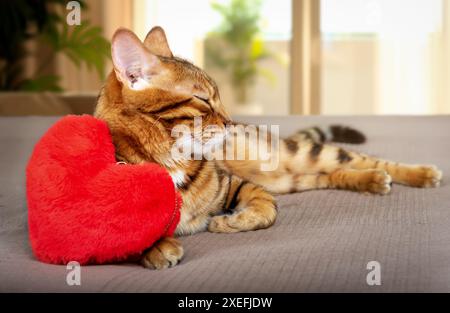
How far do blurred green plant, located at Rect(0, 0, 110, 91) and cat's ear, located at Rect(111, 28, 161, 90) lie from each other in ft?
8.18

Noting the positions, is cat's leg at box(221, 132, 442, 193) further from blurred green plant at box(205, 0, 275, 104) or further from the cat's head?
blurred green plant at box(205, 0, 275, 104)

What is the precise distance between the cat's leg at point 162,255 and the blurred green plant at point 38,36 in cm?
266

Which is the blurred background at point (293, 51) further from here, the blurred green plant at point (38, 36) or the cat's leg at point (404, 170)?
the cat's leg at point (404, 170)

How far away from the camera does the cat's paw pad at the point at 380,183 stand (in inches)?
50.6

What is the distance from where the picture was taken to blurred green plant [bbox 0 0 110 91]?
3.45 m

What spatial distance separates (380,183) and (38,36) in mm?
3101

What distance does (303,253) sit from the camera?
0.81 meters

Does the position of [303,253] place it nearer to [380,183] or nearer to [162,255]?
[162,255]

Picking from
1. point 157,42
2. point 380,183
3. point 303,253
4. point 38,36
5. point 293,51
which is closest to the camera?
point 303,253

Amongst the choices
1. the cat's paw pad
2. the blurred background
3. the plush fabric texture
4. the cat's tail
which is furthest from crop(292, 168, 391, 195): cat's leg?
the blurred background

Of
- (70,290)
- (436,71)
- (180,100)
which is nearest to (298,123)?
(180,100)

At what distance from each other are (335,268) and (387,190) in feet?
1.92

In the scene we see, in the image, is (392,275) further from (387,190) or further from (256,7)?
(256,7)

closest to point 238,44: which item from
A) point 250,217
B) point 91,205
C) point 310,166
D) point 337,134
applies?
point 337,134
